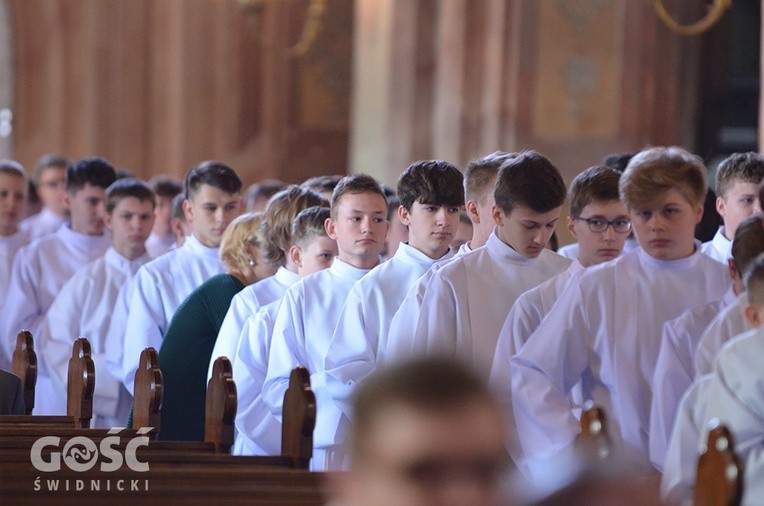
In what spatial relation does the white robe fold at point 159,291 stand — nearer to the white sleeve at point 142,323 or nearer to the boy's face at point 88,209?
the white sleeve at point 142,323

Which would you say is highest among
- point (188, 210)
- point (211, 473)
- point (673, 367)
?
point (188, 210)

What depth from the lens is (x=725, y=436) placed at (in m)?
3.29

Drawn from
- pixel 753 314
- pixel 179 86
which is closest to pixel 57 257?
pixel 753 314

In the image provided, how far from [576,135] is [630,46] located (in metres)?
0.79

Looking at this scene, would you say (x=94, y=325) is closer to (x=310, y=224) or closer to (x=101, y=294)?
(x=101, y=294)

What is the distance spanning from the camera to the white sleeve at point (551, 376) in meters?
4.75

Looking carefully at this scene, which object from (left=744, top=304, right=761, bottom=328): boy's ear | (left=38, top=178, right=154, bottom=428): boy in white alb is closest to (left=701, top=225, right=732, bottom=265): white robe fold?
(left=744, top=304, right=761, bottom=328): boy's ear

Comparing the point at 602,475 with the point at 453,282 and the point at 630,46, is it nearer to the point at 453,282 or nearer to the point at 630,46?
the point at 453,282


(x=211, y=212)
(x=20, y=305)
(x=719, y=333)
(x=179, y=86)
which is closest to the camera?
(x=719, y=333)

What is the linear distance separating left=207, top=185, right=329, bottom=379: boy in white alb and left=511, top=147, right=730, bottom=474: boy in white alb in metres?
2.14

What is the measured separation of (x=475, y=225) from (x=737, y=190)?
1.34 metres

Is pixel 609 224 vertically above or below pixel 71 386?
above

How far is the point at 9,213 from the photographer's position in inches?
375

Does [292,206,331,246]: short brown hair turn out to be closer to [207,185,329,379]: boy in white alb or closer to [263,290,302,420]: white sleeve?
[207,185,329,379]: boy in white alb
